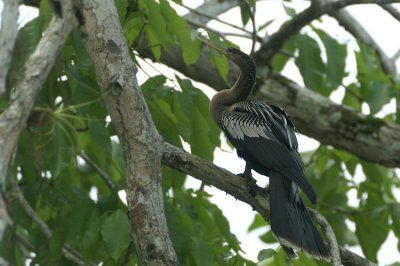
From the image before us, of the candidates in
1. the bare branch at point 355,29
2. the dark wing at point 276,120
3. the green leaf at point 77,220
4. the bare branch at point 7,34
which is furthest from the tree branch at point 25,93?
the bare branch at point 355,29

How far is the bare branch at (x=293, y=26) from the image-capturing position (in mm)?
5684

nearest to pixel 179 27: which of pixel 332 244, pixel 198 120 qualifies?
pixel 198 120

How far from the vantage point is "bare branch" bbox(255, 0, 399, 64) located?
5.68 metres

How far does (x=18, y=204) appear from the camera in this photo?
183 inches

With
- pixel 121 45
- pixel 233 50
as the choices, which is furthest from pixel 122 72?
pixel 233 50

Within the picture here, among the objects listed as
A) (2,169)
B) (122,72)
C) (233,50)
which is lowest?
(233,50)

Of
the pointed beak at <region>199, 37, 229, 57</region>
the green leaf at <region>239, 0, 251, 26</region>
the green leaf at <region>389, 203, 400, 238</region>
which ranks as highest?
the pointed beak at <region>199, 37, 229, 57</region>

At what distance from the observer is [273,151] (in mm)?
4910

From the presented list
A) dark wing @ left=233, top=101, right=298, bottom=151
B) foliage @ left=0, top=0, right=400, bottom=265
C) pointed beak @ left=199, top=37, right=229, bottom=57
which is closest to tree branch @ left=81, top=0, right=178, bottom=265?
foliage @ left=0, top=0, right=400, bottom=265

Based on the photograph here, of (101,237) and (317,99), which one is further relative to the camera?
(317,99)

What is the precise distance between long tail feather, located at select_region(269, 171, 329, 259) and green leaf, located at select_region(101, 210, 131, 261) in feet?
2.50

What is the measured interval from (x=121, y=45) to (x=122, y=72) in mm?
130

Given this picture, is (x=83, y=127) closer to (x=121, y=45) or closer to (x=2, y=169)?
(x=121, y=45)

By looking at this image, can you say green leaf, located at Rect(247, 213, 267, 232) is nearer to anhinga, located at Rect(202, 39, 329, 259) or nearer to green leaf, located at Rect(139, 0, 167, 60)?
anhinga, located at Rect(202, 39, 329, 259)
